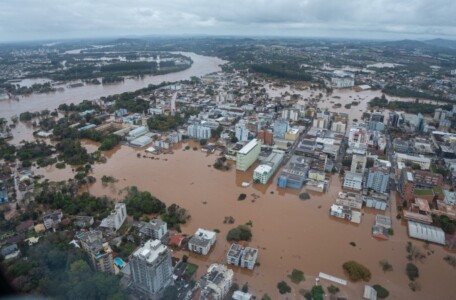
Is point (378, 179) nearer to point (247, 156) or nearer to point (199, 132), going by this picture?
point (247, 156)

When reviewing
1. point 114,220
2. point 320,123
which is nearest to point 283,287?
point 114,220

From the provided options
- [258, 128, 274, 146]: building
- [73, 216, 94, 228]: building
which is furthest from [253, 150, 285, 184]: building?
[73, 216, 94, 228]: building

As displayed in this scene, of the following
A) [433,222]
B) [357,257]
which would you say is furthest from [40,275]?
[433,222]

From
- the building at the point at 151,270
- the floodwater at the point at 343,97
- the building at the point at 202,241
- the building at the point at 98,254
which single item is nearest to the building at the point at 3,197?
the building at the point at 98,254

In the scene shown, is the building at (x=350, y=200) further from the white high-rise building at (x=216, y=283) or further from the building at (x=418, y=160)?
the white high-rise building at (x=216, y=283)

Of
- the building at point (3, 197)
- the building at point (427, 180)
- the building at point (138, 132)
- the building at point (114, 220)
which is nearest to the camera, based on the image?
the building at point (114, 220)

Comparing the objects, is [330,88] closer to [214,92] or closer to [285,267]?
[214,92]

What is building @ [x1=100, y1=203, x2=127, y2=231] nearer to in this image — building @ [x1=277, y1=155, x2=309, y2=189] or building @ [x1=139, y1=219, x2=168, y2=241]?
building @ [x1=139, y1=219, x2=168, y2=241]
